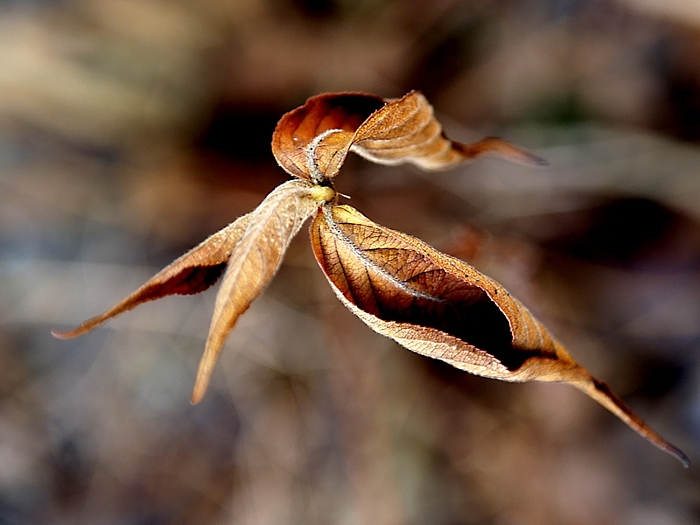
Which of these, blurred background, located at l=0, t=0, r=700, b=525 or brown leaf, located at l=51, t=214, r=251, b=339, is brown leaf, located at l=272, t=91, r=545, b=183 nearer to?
brown leaf, located at l=51, t=214, r=251, b=339

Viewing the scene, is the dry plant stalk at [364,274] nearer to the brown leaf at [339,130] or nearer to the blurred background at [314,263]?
the brown leaf at [339,130]

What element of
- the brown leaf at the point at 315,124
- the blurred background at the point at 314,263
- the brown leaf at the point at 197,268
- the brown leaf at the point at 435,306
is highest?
the brown leaf at the point at 315,124

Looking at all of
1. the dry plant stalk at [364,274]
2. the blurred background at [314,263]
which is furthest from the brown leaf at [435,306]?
the blurred background at [314,263]

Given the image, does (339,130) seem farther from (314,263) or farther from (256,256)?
(314,263)

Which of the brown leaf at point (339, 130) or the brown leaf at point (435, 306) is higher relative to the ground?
the brown leaf at point (339, 130)

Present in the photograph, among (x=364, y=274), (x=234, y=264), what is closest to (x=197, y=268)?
(x=234, y=264)

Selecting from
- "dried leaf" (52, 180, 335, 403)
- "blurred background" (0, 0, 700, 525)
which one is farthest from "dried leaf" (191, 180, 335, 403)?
"blurred background" (0, 0, 700, 525)
